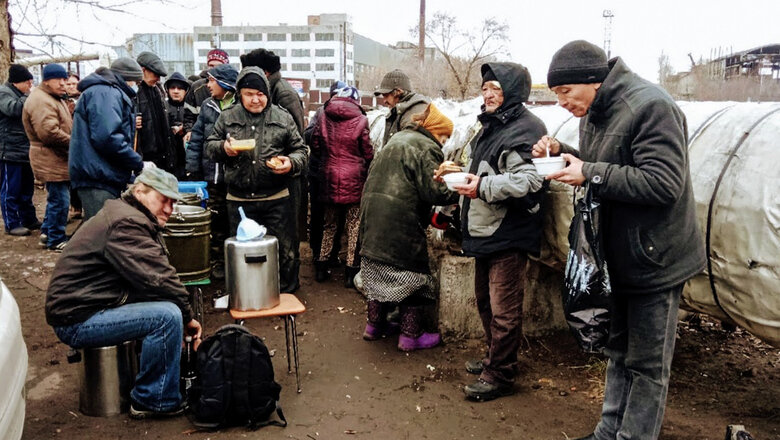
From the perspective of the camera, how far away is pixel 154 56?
268 inches

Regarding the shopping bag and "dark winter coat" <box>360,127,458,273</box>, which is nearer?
the shopping bag

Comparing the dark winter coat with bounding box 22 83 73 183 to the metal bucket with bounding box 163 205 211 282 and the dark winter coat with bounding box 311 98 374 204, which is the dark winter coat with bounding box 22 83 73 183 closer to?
the metal bucket with bounding box 163 205 211 282

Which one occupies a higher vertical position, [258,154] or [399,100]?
[399,100]

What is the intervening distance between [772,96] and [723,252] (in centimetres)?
2713

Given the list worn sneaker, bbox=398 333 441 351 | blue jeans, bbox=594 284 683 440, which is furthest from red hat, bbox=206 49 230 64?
blue jeans, bbox=594 284 683 440

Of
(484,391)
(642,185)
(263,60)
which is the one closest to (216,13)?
(263,60)

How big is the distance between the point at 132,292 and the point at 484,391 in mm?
2297

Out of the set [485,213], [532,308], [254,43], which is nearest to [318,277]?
[532,308]

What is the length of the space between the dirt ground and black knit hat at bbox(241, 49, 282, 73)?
2661 millimetres

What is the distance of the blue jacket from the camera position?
17.5ft

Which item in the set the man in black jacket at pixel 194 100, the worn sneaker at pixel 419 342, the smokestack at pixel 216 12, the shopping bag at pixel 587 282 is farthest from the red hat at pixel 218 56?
the smokestack at pixel 216 12

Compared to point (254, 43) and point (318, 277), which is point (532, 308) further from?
point (254, 43)

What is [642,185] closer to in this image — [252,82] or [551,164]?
[551,164]

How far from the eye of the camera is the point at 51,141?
23.1 ft
